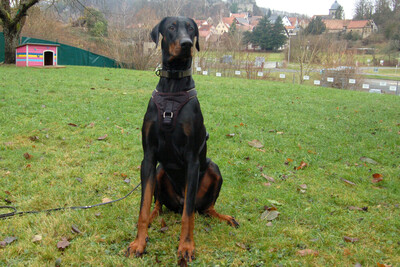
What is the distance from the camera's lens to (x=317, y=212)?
368cm

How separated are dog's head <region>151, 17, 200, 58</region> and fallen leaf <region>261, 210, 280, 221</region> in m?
1.85

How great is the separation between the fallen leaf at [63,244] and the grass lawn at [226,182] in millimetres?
68

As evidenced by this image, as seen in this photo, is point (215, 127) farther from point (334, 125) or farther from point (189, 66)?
point (189, 66)

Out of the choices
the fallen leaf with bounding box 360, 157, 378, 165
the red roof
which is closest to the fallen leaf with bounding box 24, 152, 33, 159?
the fallen leaf with bounding box 360, 157, 378, 165

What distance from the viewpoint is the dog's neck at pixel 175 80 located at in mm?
2750

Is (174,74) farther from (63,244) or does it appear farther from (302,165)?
(302,165)

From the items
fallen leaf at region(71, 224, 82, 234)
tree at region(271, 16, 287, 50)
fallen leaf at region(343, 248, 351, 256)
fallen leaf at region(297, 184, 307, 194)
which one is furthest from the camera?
tree at region(271, 16, 287, 50)

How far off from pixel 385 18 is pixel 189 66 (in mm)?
57862

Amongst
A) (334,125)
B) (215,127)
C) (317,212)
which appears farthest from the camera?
(334,125)

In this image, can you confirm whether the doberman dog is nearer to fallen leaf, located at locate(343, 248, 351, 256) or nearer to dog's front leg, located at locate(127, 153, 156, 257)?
dog's front leg, located at locate(127, 153, 156, 257)

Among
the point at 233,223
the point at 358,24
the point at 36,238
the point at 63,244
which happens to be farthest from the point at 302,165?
the point at 358,24

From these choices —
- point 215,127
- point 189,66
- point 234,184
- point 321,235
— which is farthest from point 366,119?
point 189,66

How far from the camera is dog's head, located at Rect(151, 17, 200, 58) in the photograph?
2627 millimetres

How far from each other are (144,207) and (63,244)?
2.41 ft
